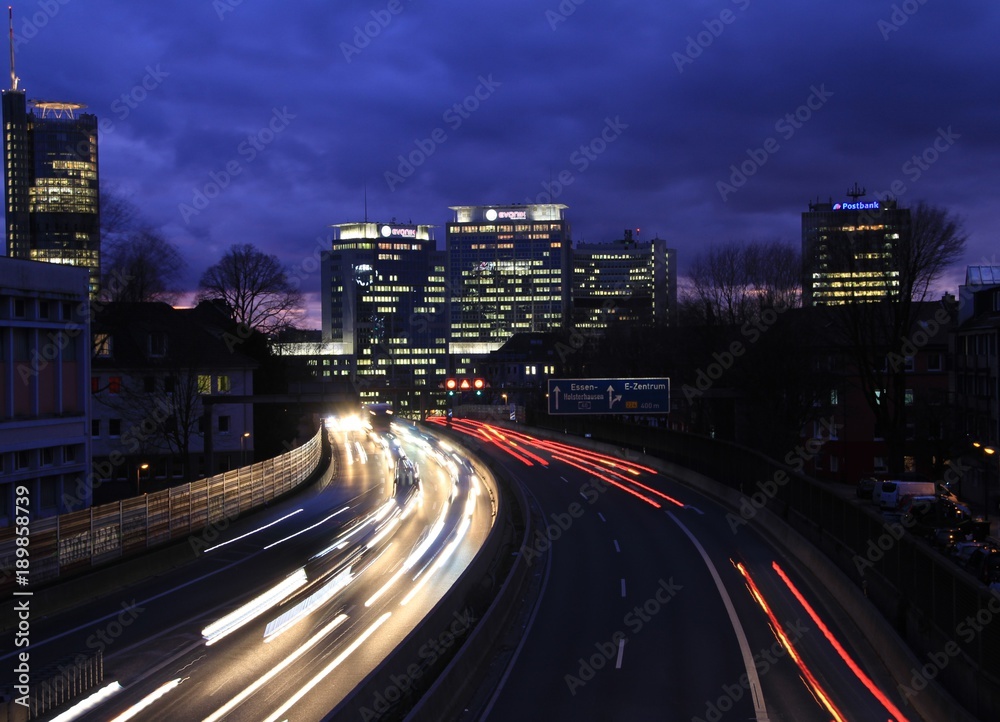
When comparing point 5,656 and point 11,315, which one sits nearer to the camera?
point 5,656

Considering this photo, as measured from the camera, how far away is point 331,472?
57.5 metres

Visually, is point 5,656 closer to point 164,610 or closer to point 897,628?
point 164,610

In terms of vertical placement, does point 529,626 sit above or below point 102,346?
below

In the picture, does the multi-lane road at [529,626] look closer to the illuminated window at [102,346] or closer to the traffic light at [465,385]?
the illuminated window at [102,346]

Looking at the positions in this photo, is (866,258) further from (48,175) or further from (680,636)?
(48,175)

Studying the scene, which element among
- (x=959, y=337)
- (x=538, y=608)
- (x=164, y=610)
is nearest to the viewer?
(x=164, y=610)

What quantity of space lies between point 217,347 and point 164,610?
38.5 metres

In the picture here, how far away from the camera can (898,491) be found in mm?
42156

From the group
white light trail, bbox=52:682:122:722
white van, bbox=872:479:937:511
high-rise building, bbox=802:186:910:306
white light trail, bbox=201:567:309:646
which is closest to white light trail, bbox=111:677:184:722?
white light trail, bbox=52:682:122:722

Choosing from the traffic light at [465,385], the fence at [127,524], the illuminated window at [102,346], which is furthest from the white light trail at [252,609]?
the traffic light at [465,385]

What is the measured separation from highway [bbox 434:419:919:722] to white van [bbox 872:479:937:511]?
9.80m

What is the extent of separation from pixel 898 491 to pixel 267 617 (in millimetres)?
30865

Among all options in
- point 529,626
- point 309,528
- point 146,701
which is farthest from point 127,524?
point 529,626

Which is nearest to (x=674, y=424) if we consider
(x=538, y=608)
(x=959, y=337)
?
(x=959, y=337)
